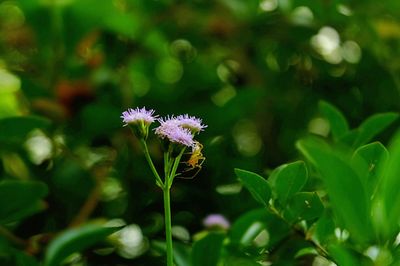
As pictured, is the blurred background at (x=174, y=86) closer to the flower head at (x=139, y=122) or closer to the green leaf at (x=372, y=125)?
the green leaf at (x=372, y=125)

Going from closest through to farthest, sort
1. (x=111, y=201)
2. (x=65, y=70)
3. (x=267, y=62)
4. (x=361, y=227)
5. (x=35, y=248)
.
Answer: (x=361, y=227) → (x=35, y=248) → (x=111, y=201) → (x=65, y=70) → (x=267, y=62)

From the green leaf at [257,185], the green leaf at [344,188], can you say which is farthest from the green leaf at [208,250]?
the green leaf at [344,188]

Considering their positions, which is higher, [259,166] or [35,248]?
[259,166]

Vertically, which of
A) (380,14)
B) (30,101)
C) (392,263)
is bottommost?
(392,263)

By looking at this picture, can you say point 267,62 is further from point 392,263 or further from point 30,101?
point 392,263

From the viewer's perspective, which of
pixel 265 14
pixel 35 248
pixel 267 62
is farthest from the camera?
pixel 267 62

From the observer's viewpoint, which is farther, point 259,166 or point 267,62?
point 267,62

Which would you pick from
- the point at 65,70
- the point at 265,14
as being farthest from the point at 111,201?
the point at 265,14
